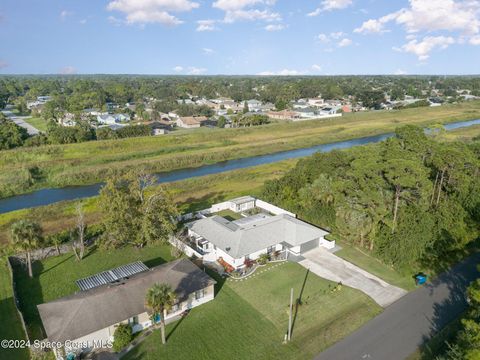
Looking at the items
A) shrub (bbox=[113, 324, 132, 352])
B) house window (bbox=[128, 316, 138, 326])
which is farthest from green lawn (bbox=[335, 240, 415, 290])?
shrub (bbox=[113, 324, 132, 352])

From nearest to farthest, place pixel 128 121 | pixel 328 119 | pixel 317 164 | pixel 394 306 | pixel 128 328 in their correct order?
pixel 128 328 → pixel 394 306 → pixel 317 164 → pixel 128 121 → pixel 328 119

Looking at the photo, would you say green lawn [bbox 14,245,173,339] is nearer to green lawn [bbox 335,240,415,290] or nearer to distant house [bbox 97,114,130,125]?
green lawn [bbox 335,240,415,290]

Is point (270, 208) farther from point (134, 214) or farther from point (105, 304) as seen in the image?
point (105, 304)

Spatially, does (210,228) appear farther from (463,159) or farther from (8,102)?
(8,102)

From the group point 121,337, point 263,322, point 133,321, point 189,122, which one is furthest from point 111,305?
point 189,122

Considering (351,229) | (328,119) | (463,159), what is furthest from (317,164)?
(328,119)

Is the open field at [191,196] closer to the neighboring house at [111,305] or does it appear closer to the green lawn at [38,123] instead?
the neighboring house at [111,305]
